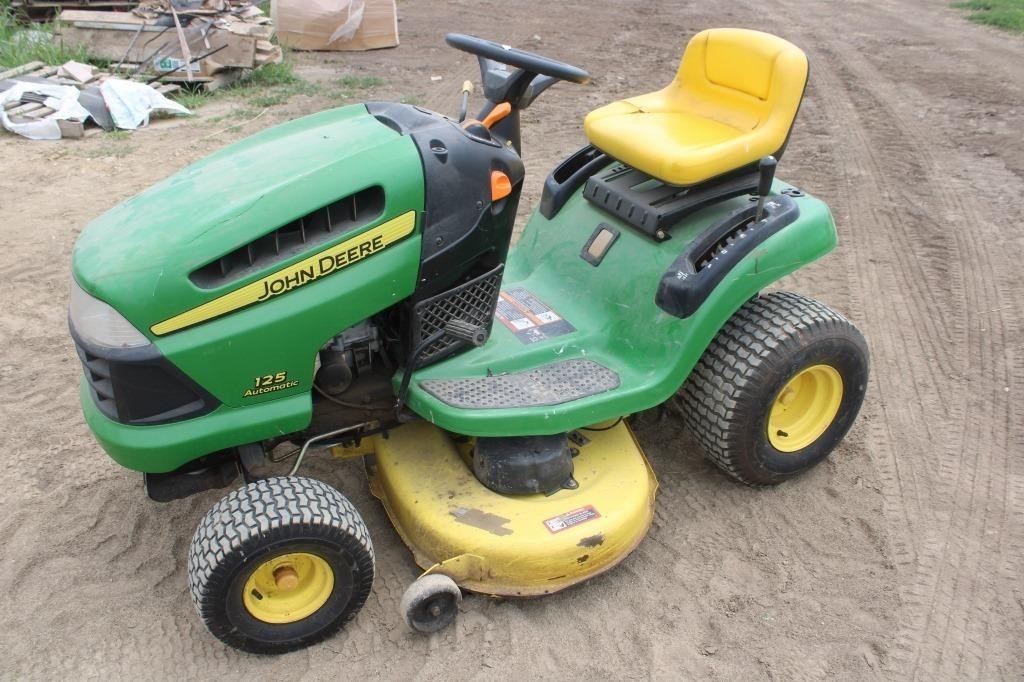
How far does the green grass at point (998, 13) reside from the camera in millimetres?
9883

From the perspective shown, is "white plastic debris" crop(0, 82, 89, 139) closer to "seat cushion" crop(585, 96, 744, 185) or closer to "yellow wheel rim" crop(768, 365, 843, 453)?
"seat cushion" crop(585, 96, 744, 185)

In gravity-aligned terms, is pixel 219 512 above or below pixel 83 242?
below

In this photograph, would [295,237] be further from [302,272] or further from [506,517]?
[506,517]

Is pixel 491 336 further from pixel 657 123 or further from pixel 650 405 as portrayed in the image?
pixel 657 123

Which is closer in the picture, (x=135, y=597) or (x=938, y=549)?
(x=135, y=597)

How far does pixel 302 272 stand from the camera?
2.25 meters

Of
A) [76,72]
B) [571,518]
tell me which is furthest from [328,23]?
[571,518]

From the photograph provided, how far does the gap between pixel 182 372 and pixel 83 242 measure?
46 centimetres

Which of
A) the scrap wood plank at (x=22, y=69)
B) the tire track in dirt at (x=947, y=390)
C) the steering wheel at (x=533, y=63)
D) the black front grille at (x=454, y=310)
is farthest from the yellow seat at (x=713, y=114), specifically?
the scrap wood plank at (x=22, y=69)

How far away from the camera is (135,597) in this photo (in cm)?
264

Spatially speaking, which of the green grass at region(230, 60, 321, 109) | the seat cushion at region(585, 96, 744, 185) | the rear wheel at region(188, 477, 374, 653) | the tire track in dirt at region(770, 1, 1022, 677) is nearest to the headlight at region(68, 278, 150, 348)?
the rear wheel at region(188, 477, 374, 653)

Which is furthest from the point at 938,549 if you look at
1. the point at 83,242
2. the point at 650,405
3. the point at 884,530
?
the point at 83,242

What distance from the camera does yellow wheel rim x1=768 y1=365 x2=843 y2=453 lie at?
3.06 metres

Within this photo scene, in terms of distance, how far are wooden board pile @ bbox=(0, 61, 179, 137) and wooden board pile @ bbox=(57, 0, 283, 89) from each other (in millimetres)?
313
